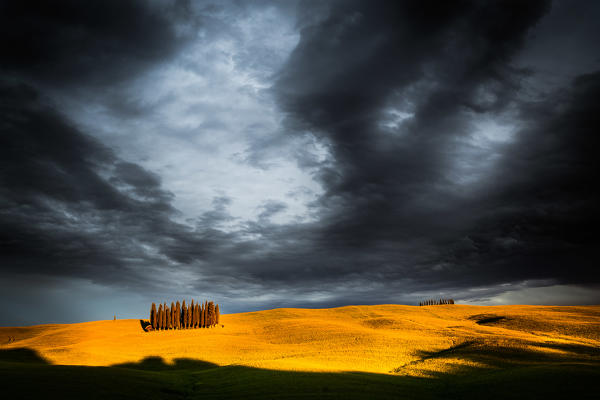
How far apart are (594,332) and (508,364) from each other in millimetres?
20200

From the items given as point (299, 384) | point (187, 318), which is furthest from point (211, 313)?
point (299, 384)

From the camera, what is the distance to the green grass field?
1639 cm

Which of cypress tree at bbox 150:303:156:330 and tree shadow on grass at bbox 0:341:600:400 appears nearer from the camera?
tree shadow on grass at bbox 0:341:600:400

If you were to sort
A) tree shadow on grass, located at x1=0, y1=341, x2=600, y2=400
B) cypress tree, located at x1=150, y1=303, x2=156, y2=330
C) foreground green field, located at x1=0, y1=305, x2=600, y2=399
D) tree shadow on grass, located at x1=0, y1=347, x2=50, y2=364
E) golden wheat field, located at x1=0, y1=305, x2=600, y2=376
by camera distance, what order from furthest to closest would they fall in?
cypress tree, located at x1=150, y1=303, x2=156, y2=330 < tree shadow on grass, located at x1=0, y1=347, x2=50, y2=364 < golden wheat field, located at x1=0, y1=305, x2=600, y2=376 < foreground green field, located at x1=0, y1=305, x2=600, y2=399 < tree shadow on grass, located at x1=0, y1=341, x2=600, y2=400

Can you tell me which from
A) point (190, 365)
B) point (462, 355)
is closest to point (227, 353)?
point (190, 365)

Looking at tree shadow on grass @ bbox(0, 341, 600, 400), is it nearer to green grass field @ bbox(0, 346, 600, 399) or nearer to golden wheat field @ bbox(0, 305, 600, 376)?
green grass field @ bbox(0, 346, 600, 399)

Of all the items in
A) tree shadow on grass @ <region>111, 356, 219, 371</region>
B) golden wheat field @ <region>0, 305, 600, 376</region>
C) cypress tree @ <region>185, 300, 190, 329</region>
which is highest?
cypress tree @ <region>185, 300, 190, 329</region>

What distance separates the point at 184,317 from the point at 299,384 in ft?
166

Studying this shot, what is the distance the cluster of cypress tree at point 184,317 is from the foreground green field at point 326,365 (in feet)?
26.3

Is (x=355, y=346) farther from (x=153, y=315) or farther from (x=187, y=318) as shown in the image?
(x=153, y=315)

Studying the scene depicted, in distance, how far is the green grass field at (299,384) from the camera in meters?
16.4

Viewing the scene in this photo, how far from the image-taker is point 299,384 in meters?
19.4

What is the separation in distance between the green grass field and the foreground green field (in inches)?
2.2

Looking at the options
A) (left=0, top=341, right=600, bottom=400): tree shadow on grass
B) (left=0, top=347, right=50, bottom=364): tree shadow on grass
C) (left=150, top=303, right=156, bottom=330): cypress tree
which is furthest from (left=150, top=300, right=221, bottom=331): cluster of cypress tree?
(left=0, top=341, right=600, bottom=400): tree shadow on grass
